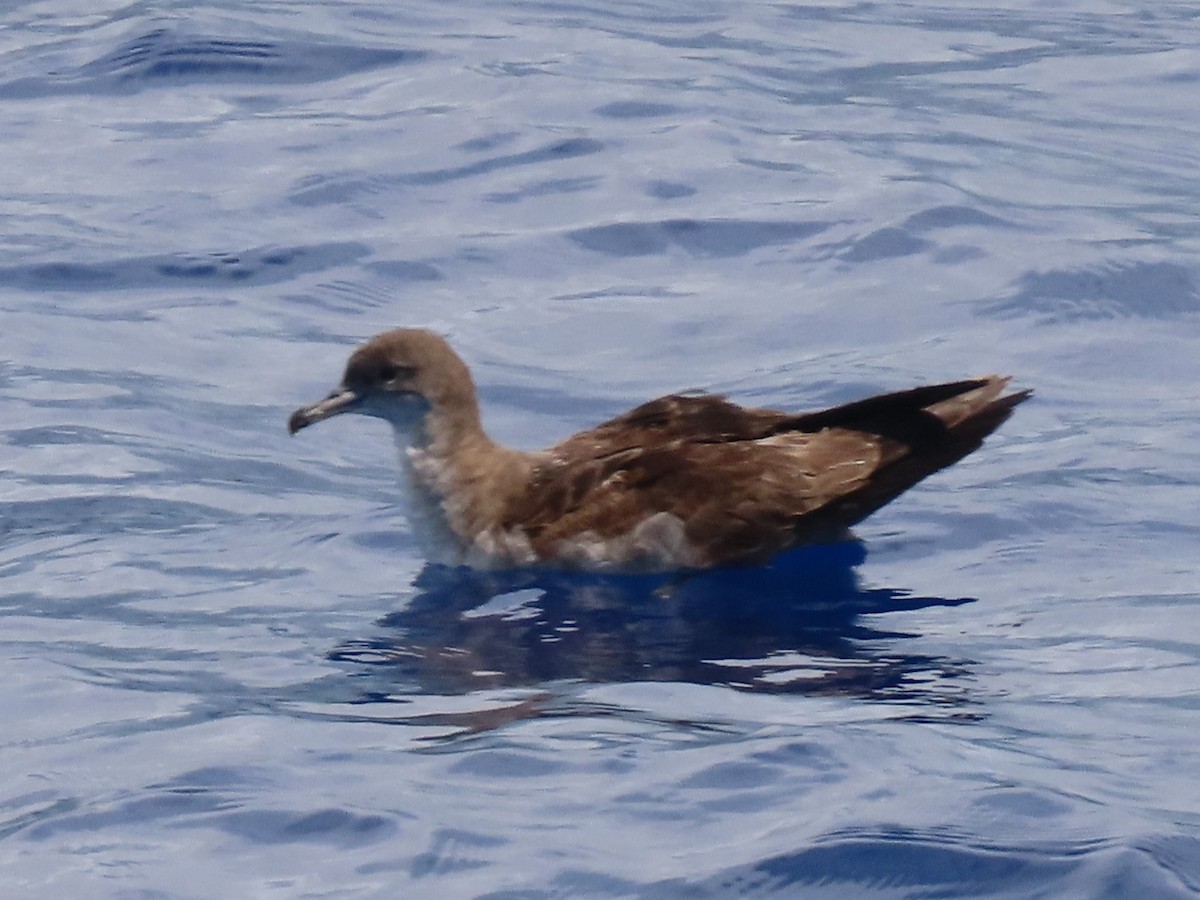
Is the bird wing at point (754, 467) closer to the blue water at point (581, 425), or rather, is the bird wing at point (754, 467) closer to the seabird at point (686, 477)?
the seabird at point (686, 477)

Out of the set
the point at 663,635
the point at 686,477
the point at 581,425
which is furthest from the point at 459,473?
the point at 581,425

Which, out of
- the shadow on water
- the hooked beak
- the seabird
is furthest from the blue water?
the hooked beak

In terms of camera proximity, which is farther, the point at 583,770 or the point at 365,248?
the point at 365,248

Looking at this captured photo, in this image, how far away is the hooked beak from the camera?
321 inches

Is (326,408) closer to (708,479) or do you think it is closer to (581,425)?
(708,479)

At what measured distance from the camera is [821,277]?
11.5 metres

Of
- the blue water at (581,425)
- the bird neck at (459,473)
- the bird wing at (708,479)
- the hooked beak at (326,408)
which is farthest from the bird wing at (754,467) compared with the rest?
the hooked beak at (326,408)

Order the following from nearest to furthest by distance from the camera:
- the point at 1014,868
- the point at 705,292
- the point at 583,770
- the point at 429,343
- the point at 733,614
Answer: the point at 1014,868
the point at 583,770
the point at 733,614
the point at 429,343
the point at 705,292

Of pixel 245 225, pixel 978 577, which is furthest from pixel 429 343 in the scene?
pixel 245 225

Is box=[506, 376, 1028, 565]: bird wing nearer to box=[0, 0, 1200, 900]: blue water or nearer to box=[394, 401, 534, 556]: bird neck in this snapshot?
box=[394, 401, 534, 556]: bird neck

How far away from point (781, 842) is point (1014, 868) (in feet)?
1.86

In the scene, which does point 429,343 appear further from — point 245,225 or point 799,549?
point 245,225

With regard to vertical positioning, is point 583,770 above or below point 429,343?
below

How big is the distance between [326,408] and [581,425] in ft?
5.73
